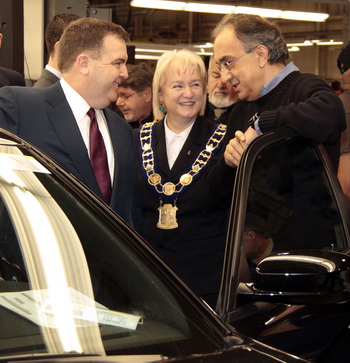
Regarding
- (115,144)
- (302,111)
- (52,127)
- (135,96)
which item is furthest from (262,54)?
(135,96)

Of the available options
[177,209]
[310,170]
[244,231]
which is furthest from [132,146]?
[244,231]

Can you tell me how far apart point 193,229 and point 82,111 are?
636mm

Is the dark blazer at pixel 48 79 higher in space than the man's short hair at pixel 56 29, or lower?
lower

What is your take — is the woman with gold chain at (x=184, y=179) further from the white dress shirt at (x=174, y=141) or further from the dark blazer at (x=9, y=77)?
the dark blazer at (x=9, y=77)

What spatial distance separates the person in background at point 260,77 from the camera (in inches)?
99.0

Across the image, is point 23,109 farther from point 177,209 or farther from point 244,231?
point 244,231

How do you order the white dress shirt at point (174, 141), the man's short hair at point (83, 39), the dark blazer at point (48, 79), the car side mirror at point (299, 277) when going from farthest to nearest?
the dark blazer at point (48, 79) < the white dress shirt at point (174, 141) < the man's short hair at point (83, 39) < the car side mirror at point (299, 277)

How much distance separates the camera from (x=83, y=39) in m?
3.02

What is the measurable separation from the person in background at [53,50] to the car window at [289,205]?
2182 mm

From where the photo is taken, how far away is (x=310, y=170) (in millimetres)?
2371

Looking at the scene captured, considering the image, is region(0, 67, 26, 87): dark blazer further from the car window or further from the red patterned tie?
the car window

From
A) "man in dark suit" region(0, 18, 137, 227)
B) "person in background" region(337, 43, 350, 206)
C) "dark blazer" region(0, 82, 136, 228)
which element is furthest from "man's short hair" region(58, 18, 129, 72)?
"person in background" region(337, 43, 350, 206)

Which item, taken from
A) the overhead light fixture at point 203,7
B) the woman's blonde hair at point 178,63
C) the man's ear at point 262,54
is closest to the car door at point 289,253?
the man's ear at point 262,54

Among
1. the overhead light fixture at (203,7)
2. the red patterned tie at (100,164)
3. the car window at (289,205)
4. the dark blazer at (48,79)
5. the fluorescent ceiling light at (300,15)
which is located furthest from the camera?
the fluorescent ceiling light at (300,15)
